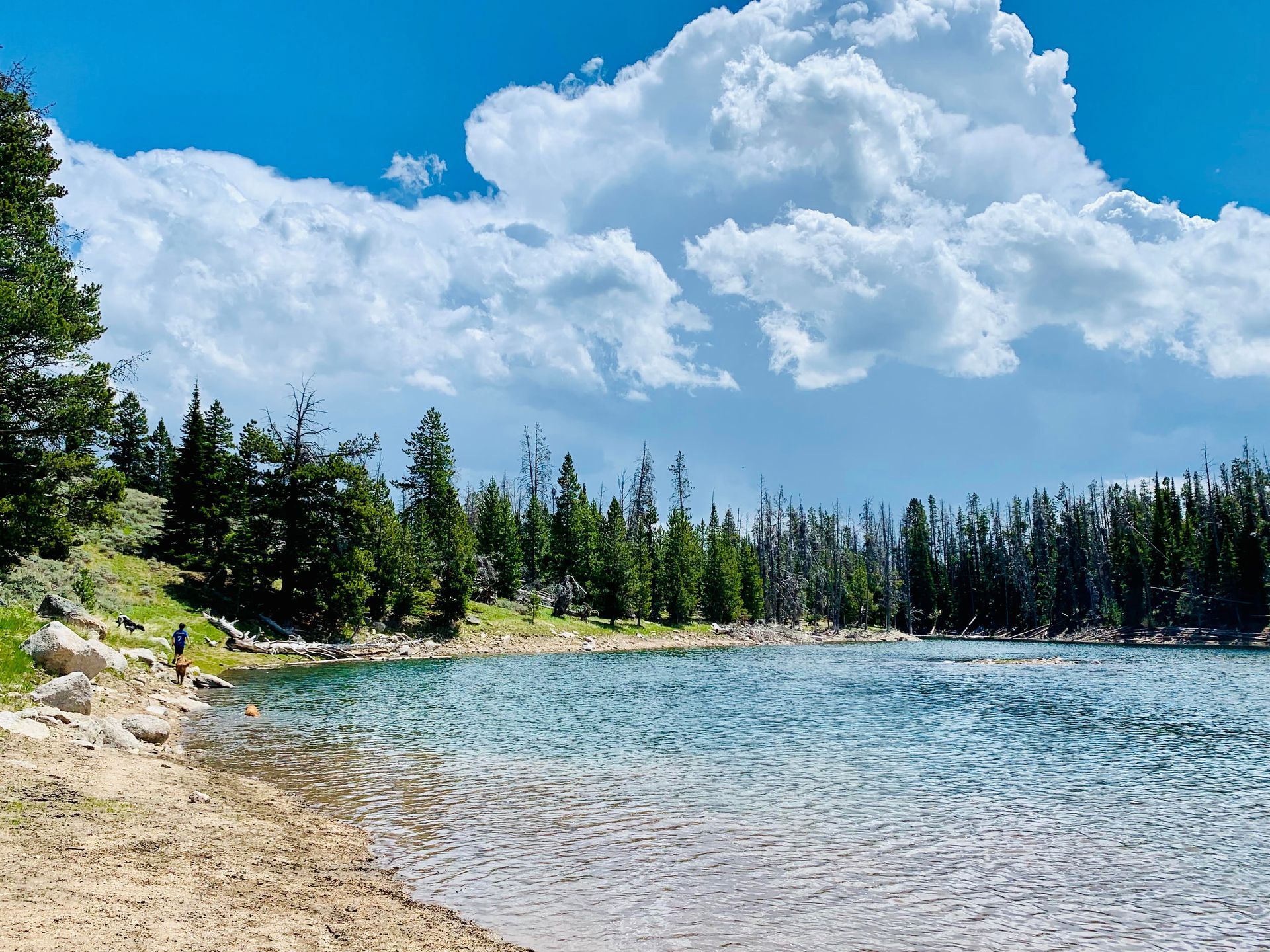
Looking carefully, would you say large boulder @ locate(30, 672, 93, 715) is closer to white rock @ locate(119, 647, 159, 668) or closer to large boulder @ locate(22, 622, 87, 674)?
large boulder @ locate(22, 622, 87, 674)

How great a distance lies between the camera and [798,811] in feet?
42.7

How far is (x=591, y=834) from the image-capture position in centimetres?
1155

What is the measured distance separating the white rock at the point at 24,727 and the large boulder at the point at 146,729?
2.85m

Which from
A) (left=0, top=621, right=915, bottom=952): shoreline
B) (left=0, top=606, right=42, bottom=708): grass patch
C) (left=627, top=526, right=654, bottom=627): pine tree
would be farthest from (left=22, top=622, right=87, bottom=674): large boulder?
(left=627, top=526, right=654, bottom=627): pine tree

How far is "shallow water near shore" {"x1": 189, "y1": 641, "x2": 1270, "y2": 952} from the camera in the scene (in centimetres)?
862

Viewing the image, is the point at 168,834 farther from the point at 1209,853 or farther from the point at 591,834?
the point at 1209,853

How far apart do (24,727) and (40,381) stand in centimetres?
2078

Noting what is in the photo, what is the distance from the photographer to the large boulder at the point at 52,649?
19.7 meters

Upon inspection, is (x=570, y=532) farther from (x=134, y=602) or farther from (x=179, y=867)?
(x=179, y=867)

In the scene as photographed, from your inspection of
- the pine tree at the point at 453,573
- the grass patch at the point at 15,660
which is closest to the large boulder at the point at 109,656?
the grass patch at the point at 15,660

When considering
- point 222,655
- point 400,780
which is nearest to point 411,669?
point 222,655

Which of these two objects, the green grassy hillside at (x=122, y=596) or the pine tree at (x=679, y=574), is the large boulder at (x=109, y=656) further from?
the pine tree at (x=679, y=574)

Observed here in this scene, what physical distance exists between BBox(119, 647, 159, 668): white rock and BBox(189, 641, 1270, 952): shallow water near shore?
3.13m

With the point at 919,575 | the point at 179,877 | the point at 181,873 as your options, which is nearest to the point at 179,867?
the point at 181,873
